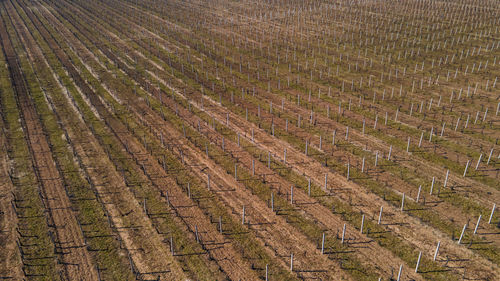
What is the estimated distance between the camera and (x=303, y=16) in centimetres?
6581

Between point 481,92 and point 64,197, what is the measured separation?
1342 inches

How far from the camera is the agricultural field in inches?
657

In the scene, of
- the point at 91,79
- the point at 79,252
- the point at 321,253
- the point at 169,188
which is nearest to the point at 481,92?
the point at 321,253

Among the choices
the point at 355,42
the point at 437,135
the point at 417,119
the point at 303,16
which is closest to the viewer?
the point at 437,135

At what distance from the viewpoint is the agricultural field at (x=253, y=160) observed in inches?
657

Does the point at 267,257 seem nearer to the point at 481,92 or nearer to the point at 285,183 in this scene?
the point at 285,183

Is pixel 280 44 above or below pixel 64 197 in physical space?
above

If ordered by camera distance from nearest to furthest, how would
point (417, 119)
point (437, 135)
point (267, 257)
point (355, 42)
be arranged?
point (267, 257) < point (437, 135) < point (417, 119) < point (355, 42)

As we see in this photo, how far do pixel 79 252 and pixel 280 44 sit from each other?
3943 cm

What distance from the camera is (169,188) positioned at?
21.4m

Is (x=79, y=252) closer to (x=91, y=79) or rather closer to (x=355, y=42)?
(x=91, y=79)

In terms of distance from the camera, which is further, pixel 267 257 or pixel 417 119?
pixel 417 119

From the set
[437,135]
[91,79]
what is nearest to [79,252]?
[437,135]

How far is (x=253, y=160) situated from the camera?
23938mm
